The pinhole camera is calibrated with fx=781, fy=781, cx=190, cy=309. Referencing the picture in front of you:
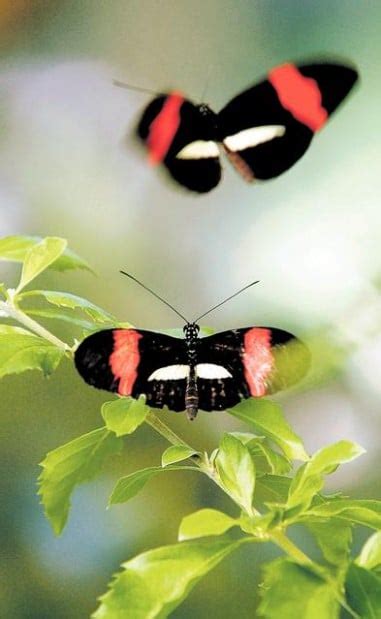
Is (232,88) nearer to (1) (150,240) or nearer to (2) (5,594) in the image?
(1) (150,240)

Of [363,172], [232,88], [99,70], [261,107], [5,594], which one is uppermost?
[99,70]


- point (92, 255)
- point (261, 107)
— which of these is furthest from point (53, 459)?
point (92, 255)

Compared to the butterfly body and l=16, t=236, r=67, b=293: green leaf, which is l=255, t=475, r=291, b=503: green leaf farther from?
l=16, t=236, r=67, b=293: green leaf

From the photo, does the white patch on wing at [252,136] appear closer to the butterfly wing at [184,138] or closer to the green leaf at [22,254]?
the butterfly wing at [184,138]

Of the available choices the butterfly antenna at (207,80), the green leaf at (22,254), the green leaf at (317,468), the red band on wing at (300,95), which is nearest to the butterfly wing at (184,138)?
the red band on wing at (300,95)

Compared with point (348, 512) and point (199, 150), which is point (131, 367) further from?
point (199, 150)

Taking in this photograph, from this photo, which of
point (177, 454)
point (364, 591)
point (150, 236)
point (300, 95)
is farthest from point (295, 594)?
point (150, 236)
